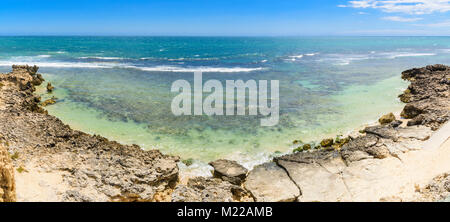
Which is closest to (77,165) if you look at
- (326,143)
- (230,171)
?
(230,171)

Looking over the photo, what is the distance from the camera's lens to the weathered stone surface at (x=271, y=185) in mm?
8219

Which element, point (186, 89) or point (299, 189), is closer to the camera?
point (299, 189)

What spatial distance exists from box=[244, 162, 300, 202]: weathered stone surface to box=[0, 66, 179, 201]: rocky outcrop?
101 inches

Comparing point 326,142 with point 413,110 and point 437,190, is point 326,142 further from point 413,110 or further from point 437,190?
point 413,110

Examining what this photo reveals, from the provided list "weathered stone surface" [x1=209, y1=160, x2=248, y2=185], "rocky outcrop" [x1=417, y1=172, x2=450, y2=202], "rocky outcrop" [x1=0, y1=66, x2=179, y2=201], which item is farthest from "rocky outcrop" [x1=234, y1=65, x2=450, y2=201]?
"rocky outcrop" [x1=0, y1=66, x2=179, y2=201]

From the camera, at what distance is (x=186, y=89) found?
2328 cm

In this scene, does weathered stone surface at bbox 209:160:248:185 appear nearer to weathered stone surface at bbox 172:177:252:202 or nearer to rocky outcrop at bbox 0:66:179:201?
weathered stone surface at bbox 172:177:252:202

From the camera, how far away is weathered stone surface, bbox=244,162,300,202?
27.0 feet

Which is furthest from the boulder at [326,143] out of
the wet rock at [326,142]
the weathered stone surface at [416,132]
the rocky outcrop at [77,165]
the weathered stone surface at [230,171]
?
the rocky outcrop at [77,165]

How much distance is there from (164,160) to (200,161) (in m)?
1.77

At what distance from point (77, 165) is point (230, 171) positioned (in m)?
4.85
